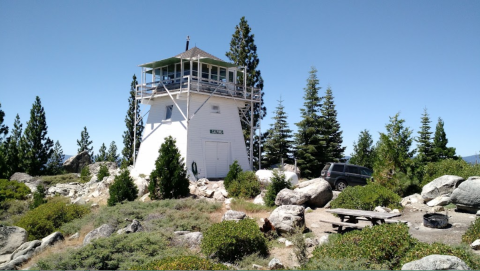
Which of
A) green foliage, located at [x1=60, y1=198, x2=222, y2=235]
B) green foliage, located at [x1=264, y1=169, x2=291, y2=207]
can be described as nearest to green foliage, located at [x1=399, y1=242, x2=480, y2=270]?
green foliage, located at [x1=60, y1=198, x2=222, y2=235]

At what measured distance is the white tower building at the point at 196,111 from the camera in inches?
1084

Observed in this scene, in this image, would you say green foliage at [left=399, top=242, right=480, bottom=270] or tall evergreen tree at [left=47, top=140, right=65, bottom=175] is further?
tall evergreen tree at [left=47, top=140, right=65, bottom=175]

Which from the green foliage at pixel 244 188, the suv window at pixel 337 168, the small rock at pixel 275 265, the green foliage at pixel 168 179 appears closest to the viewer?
the small rock at pixel 275 265

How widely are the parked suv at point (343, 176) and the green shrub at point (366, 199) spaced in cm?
584

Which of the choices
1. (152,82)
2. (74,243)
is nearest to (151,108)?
(152,82)

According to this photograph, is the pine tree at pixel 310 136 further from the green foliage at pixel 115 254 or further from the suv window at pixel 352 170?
the green foliage at pixel 115 254

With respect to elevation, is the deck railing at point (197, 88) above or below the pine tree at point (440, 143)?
above

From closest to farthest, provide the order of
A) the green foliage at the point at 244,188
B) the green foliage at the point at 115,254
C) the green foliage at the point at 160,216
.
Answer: the green foliage at the point at 115,254 < the green foliage at the point at 160,216 < the green foliage at the point at 244,188

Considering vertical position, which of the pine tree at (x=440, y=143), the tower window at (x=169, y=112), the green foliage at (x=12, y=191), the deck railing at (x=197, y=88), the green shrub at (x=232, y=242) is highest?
the deck railing at (x=197, y=88)

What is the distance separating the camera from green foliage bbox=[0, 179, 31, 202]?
975 inches

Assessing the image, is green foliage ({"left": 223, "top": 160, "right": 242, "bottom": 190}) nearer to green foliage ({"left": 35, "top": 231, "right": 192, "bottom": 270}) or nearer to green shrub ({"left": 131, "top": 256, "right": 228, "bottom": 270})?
green foliage ({"left": 35, "top": 231, "right": 192, "bottom": 270})

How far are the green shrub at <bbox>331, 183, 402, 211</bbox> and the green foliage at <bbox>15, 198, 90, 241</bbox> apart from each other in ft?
39.4

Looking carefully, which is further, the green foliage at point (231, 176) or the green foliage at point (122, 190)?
the green foliage at point (231, 176)

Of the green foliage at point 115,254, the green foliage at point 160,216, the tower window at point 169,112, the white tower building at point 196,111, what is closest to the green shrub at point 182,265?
the green foliage at point 115,254
